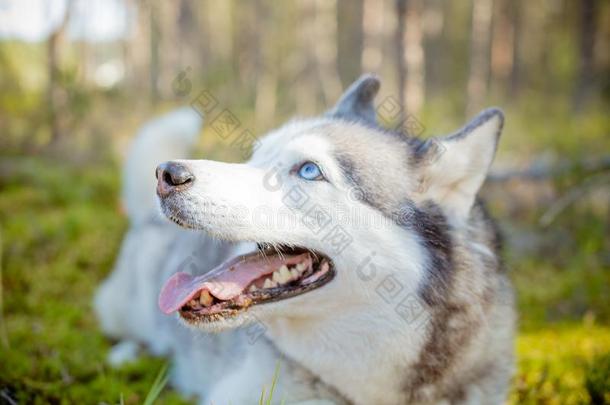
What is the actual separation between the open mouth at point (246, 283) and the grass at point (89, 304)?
33 centimetres

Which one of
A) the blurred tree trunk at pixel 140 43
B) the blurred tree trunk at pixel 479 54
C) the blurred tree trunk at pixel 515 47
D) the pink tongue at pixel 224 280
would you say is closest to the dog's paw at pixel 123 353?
the pink tongue at pixel 224 280

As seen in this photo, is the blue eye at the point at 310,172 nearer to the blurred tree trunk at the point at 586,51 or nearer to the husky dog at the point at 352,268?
the husky dog at the point at 352,268

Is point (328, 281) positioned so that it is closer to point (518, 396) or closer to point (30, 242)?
point (518, 396)

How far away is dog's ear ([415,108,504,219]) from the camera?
94.8 inches

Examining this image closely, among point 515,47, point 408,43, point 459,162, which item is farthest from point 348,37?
point 459,162

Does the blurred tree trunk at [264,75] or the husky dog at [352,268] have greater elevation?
the husky dog at [352,268]

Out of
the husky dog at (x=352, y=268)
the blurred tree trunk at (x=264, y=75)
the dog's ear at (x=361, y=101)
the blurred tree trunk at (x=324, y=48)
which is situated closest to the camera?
the husky dog at (x=352, y=268)

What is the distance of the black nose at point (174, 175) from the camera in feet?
6.72

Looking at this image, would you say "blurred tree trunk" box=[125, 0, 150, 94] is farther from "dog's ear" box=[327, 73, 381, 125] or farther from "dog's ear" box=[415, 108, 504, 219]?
"dog's ear" box=[415, 108, 504, 219]

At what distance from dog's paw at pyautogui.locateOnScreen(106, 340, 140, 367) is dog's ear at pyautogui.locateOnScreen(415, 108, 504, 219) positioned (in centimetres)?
234

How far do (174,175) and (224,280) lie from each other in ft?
1.85

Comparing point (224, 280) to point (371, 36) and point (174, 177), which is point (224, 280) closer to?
point (174, 177)

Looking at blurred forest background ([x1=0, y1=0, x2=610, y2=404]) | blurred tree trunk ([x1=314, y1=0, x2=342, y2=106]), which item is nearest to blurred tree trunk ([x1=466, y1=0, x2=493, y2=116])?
blurred forest background ([x1=0, y1=0, x2=610, y2=404])

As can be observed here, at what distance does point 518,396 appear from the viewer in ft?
10.2
